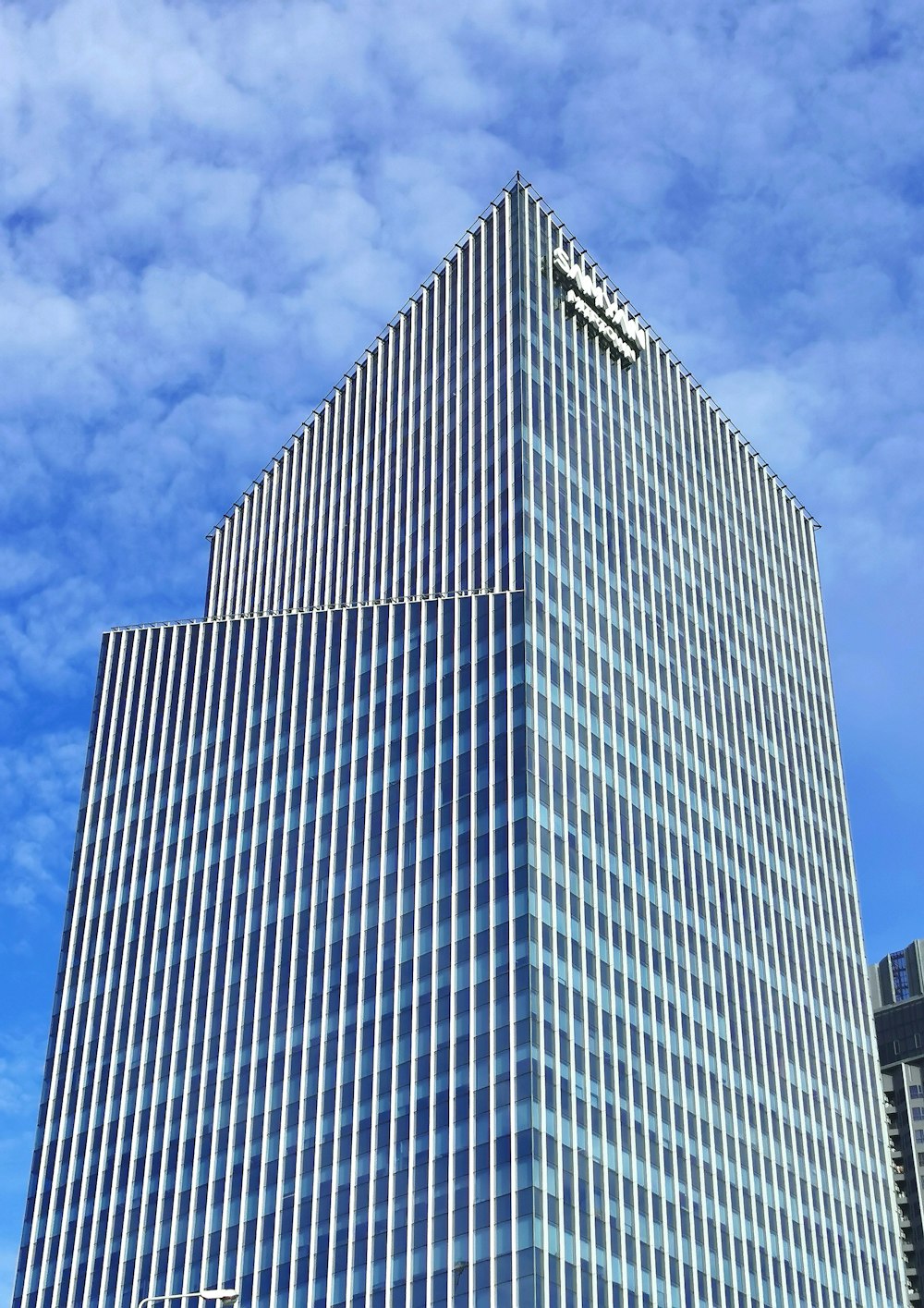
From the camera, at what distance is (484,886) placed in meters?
113

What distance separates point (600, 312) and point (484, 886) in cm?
5419

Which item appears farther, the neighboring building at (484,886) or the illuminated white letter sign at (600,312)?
the illuminated white letter sign at (600,312)

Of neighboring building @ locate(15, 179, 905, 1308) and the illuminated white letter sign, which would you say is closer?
neighboring building @ locate(15, 179, 905, 1308)

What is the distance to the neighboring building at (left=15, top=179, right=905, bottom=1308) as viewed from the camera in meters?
108

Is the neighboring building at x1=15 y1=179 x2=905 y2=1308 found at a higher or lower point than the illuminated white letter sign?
lower

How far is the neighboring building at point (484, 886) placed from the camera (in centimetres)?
10838

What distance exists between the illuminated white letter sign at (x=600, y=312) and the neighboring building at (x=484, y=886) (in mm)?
350

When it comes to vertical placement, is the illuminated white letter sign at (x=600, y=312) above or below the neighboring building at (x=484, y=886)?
above

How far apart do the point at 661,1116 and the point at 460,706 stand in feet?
99.2

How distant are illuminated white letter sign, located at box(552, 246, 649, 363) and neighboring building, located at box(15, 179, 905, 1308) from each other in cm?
35

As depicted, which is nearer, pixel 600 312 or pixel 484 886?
pixel 484 886

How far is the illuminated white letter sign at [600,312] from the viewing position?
142m

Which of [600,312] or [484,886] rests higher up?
[600,312]

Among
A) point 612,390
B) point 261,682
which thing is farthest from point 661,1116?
point 612,390
